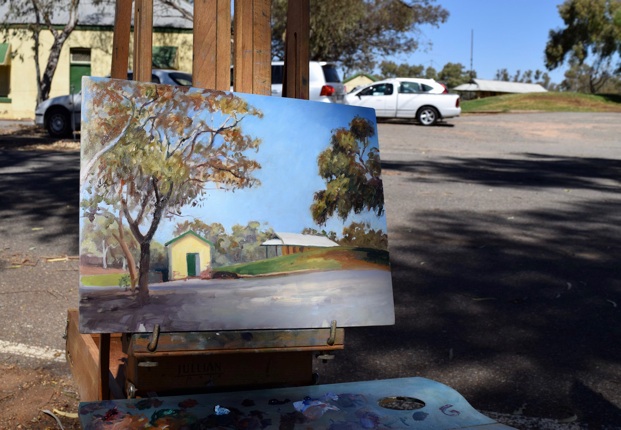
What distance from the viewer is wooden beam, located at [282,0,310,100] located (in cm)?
376

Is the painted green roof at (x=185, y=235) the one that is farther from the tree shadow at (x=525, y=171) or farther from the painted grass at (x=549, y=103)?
the painted grass at (x=549, y=103)

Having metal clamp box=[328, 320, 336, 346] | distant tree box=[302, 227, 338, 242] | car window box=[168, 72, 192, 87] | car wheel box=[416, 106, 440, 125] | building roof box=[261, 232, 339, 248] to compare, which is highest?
car window box=[168, 72, 192, 87]

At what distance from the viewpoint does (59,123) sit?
1948 centimetres

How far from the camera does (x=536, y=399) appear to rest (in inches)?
174

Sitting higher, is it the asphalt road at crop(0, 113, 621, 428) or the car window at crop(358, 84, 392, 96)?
the car window at crop(358, 84, 392, 96)

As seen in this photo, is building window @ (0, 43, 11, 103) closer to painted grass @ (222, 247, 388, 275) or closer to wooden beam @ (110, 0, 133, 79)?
wooden beam @ (110, 0, 133, 79)

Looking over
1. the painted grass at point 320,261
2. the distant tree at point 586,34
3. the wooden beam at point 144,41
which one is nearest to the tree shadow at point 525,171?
the painted grass at point 320,261

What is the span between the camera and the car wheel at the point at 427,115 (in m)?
25.4

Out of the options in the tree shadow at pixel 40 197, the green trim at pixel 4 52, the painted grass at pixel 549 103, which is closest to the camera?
the tree shadow at pixel 40 197

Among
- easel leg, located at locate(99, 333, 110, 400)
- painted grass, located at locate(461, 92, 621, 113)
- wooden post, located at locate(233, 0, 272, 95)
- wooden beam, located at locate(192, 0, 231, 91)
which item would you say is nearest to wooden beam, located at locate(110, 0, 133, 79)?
wooden beam, located at locate(192, 0, 231, 91)

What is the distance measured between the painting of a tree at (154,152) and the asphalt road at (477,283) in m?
1.79

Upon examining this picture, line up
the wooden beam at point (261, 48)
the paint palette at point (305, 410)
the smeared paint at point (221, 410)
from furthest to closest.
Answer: the wooden beam at point (261, 48), the smeared paint at point (221, 410), the paint palette at point (305, 410)

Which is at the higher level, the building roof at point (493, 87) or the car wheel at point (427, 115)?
the building roof at point (493, 87)

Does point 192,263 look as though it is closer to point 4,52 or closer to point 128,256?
point 128,256
